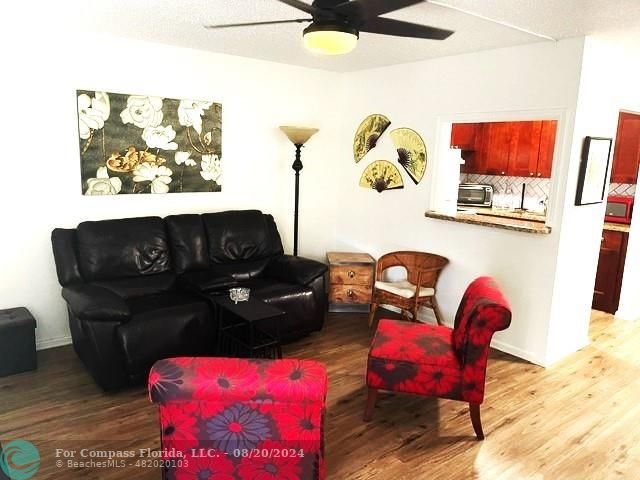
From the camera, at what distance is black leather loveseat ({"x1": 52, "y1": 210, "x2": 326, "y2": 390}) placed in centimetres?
302

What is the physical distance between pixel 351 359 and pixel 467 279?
1263 mm

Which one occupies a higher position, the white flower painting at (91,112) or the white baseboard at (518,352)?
the white flower painting at (91,112)

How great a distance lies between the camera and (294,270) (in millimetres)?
4090

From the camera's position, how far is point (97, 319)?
2.91 meters

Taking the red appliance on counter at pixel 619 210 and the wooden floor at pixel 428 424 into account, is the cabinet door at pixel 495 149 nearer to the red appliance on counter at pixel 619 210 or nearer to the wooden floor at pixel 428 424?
the red appliance on counter at pixel 619 210

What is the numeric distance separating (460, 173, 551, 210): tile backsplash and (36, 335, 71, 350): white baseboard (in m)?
4.83

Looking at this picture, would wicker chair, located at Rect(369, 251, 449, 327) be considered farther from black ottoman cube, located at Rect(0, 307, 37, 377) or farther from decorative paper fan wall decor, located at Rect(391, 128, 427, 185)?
black ottoman cube, located at Rect(0, 307, 37, 377)

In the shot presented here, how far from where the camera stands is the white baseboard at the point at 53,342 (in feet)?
12.1

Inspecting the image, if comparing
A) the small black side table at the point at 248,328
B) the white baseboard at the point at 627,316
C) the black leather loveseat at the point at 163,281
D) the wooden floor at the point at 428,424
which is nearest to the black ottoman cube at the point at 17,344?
the wooden floor at the point at 428,424

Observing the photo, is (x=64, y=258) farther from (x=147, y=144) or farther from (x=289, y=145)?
(x=289, y=145)

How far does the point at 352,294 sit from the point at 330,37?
8.95ft

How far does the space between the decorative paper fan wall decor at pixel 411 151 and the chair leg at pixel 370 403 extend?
2266 mm

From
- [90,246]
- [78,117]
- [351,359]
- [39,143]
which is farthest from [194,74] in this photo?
[351,359]

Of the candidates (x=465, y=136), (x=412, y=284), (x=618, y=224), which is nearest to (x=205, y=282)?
(x=412, y=284)
